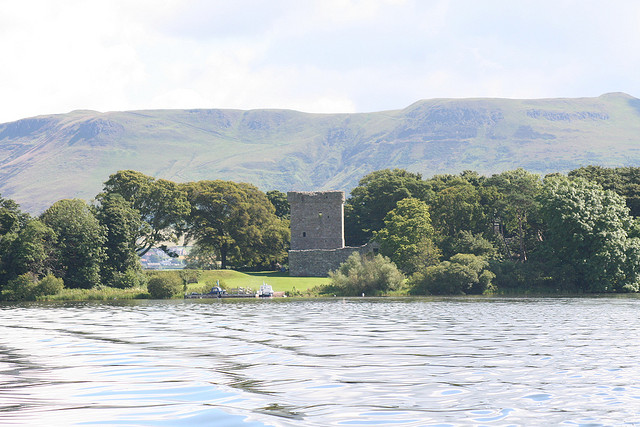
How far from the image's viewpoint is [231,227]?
3162 inches

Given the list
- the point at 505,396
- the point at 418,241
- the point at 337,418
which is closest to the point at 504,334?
the point at 505,396

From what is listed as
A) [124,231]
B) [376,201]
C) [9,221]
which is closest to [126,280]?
[124,231]

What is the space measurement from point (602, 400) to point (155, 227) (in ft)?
223

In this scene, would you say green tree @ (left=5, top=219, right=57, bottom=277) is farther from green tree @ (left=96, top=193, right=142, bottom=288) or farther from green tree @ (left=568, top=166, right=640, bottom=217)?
green tree @ (left=568, top=166, right=640, bottom=217)

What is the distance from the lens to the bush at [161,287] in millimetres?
55625

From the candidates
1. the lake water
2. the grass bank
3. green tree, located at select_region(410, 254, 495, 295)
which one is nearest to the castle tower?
the grass bank

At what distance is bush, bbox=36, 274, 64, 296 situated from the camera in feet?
171

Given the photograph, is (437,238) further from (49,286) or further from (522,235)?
(49,286)

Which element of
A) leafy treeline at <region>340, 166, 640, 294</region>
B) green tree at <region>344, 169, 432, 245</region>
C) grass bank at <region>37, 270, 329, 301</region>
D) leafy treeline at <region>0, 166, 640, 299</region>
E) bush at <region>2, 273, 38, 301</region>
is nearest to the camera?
bush at <region>2, 273, 38, 301</region>

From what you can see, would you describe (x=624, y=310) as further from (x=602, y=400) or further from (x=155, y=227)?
(x=155, y=227)

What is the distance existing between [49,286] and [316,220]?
3159 cm

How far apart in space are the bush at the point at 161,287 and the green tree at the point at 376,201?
32567 mm

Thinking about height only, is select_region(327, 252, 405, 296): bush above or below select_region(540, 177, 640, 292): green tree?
below

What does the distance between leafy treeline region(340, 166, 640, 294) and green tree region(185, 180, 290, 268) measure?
16.0 meters
